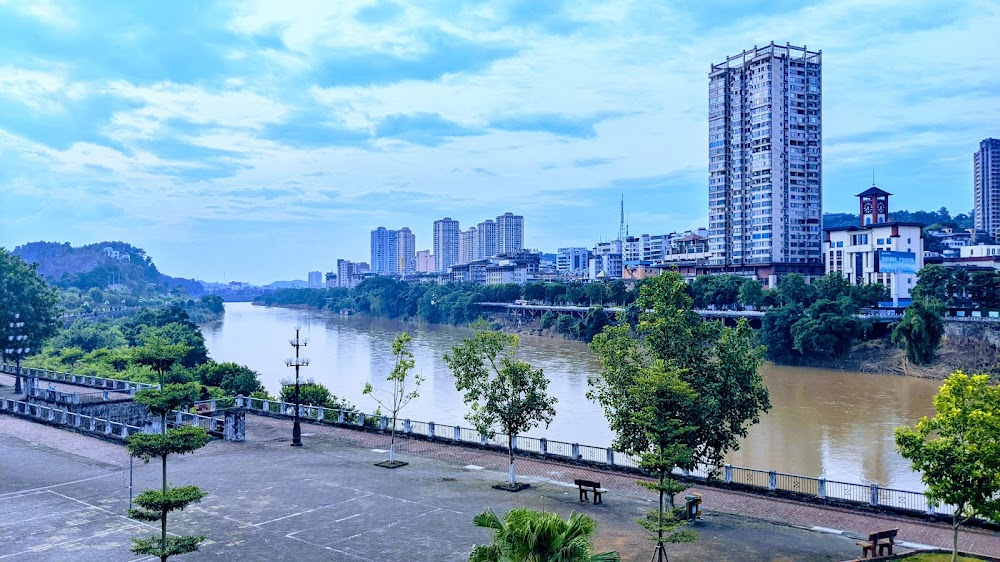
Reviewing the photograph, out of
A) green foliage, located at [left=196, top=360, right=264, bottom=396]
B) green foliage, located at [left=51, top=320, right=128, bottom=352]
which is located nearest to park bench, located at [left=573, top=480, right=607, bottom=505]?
green foliage, located at [left=196, top=360, right=264, bottom=396]

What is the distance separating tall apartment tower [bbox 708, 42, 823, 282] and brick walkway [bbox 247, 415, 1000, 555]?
84016 millimetres

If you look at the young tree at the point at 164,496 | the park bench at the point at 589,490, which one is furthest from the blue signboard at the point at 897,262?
the young tree at the point at 164,496

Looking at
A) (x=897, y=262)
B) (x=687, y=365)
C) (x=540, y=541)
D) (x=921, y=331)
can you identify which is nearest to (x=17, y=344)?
(x=687, y=365)

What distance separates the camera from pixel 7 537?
17188mm

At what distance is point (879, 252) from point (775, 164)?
987 inches

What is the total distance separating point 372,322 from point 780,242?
7045 cm

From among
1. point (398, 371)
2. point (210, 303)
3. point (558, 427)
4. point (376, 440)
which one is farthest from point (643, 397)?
point (210, 303)

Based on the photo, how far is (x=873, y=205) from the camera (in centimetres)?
9850

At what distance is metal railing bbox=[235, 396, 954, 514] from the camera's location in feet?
66.2

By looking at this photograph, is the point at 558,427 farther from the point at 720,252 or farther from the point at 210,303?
the point at 210,303

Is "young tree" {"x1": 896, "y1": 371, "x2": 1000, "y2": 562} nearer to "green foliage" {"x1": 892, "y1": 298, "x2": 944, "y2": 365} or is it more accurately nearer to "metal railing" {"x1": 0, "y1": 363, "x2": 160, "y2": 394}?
"metal railing" {"x1": 0, "y1": 363, "x2": 160, "y2": 394}

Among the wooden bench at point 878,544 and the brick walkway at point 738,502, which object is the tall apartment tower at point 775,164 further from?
the wooden bench at point 878,544

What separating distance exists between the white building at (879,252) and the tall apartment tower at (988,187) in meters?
107

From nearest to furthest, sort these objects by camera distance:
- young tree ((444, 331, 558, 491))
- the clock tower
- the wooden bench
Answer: the wooden bench < young tree ((444, 331, 558, 491)) < the clock tower
